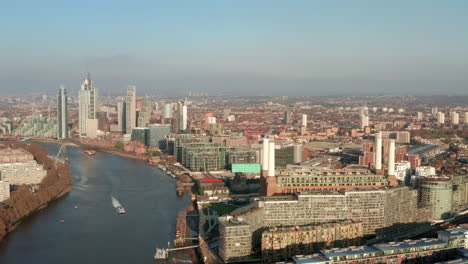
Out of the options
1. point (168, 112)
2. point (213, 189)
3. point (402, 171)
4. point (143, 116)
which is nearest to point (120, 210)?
point (213, 189)

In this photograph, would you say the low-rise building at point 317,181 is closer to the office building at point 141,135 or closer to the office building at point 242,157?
the office building at point 242,157

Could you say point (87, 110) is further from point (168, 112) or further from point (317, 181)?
point (317, 181)

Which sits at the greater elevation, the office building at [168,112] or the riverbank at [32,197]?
the office building at [168,112]

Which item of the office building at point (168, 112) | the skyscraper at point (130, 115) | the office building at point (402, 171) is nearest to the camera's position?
the office building at point (402, 171)

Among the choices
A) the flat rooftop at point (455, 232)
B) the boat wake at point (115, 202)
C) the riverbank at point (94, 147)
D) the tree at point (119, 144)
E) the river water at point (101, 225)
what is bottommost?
the river water at point (101, 225)

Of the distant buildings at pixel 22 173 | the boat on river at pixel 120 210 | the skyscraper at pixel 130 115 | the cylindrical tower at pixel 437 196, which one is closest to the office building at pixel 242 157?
the distant buildings at pixel 22 173

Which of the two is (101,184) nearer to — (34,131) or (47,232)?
(47,232)

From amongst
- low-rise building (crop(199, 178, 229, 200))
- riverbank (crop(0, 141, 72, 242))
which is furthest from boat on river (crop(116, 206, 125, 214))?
low-rise building (crop(199, 178, 229, 200))

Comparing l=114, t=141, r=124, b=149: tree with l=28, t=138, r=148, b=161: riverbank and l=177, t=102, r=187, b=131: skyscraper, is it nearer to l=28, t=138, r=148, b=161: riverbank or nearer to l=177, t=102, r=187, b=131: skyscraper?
l=28, t=138, r=148, b=161: riverbank
